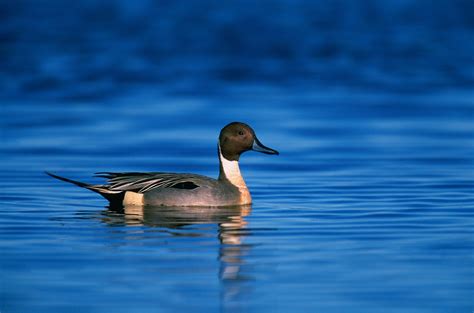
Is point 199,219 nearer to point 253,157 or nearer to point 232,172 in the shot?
point 232,172

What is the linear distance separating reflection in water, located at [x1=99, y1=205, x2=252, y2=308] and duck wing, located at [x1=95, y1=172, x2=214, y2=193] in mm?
176

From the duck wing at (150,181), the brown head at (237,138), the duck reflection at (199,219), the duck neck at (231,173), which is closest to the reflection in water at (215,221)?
the duck reflection at (199,219)

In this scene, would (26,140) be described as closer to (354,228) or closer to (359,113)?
(359,113)

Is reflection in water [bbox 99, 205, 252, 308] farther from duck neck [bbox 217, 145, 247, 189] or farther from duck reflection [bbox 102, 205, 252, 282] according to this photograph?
duck neck [bbox 217, 145, 247, 189]

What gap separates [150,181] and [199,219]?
95 centimetres

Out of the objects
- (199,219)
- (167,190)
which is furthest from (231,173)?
(199,219)

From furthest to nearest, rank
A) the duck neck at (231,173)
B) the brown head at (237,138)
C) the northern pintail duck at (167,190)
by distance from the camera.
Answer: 1. the brown head at (237,138)
2. the duck neck at (231,173)
3. the northern pintail duck at (167,190)

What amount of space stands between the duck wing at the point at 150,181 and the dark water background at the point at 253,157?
9.7 inches

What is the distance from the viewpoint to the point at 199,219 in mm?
9922

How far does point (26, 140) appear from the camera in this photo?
1650 centimetres

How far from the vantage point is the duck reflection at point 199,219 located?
27.6 feet

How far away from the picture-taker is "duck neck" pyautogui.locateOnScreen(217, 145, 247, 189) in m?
11.0

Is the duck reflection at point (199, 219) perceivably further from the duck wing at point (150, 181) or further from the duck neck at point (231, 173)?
the duck neck at point (231, 173)

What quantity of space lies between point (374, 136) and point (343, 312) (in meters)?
10.6
